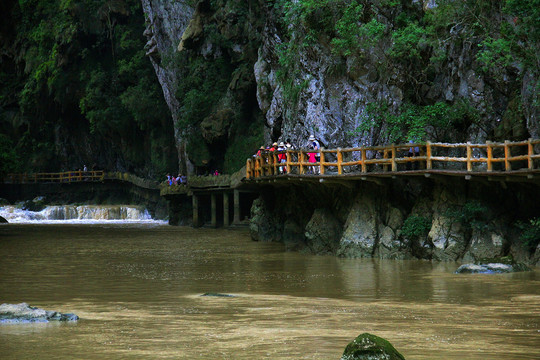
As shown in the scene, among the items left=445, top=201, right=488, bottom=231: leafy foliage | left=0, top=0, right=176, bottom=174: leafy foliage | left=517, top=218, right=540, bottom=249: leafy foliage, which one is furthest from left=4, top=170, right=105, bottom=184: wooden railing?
left=517, top=218, right=540, bottom=249: leafy foliage

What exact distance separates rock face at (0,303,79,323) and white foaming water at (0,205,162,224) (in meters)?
44.5

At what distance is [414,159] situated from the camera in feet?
79.5

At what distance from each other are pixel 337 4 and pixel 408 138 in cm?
666

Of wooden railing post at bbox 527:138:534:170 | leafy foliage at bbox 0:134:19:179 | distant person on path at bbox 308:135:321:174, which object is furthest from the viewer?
leafy foliage at bbox 0:134:19:179


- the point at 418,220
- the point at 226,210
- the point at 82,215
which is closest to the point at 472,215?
the point at 418,220

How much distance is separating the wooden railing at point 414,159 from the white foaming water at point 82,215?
27066 millimetres

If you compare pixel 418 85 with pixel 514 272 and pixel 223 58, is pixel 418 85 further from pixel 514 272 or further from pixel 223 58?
pixel 223 58

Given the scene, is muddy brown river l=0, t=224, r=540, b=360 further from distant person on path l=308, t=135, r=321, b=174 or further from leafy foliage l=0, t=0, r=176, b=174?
→ leafy foliage l=0, t=0, r=176, b=174

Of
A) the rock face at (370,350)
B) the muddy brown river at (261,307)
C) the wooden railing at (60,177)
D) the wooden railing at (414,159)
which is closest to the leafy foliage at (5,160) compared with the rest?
the wooden railing at (414,159)

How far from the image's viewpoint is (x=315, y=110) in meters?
31.9

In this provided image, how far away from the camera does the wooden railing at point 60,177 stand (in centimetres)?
6944

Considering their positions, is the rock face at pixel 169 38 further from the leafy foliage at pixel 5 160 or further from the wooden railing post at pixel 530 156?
the wooden railing post at pixel 530 156

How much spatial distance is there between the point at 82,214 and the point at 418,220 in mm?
39061

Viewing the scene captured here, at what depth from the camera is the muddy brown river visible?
39.0 ft
